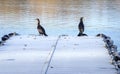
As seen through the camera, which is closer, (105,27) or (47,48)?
→ (47,48)

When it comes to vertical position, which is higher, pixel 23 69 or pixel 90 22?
pixel 23 69

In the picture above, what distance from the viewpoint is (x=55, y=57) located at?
34.2 feet

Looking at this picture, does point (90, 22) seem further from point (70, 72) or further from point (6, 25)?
point (70, 72)

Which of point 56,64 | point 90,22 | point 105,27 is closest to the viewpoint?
point 56,64

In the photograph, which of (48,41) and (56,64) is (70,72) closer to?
(56,64)

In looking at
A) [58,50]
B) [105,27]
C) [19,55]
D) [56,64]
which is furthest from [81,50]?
[105,27]

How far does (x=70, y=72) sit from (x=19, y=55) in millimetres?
2493

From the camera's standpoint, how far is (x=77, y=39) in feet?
48.2

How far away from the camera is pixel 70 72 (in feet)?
28.3

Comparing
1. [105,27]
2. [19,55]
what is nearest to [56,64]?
[19,55]

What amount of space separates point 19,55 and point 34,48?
1433 mm

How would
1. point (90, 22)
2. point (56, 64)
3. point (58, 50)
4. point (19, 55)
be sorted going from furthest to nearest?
point (90, 22) < point (58, 50) < point (19, 55) < point (56, 64)

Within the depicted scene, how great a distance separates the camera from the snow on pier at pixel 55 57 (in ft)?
29.2

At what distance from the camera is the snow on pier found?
8898 mm
